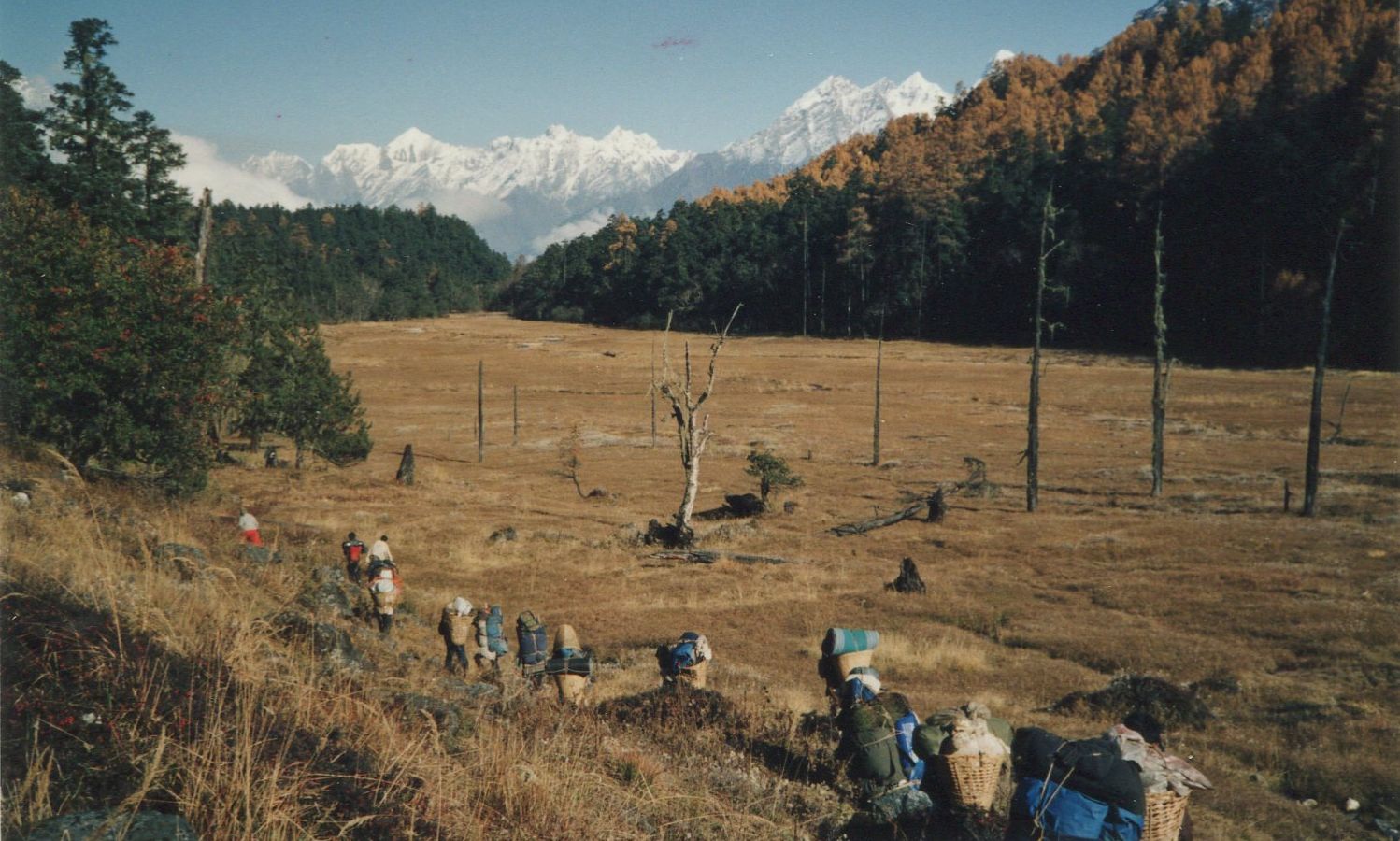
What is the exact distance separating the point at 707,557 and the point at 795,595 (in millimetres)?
5162

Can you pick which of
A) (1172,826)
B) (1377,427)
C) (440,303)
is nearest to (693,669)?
(1172,826)

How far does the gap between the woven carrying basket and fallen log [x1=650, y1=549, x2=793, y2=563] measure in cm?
1947

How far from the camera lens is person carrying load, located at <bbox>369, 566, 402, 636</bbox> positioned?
13586 millimetres

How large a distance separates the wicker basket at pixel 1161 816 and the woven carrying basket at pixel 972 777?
1028 mm

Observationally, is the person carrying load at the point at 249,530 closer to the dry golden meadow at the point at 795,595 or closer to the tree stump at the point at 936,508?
the dry golden meadow at the point at 795,595

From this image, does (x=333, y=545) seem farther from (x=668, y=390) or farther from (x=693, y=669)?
(x=693, y=669)

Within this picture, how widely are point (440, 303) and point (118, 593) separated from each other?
178034mm

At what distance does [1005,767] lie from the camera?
7.69 m

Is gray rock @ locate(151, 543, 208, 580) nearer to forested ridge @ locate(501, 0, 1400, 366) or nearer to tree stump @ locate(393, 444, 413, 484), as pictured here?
tree stump @ locate(393, 444, 413, 484)

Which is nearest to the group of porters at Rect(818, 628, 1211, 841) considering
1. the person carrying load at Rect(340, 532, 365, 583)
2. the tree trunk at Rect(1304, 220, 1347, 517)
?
the person carrying load at Rect(340, 532, 365, 583)

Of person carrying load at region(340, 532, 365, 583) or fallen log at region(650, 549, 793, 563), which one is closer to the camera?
person carrying load at region(340, 532, 365, 583)

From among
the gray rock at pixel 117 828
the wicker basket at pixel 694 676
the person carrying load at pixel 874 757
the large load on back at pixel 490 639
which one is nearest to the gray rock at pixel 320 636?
the wicker basket at pixel 694 676

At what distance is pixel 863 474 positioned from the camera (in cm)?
4122

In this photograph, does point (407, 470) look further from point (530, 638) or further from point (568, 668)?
point (568, 668)
